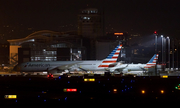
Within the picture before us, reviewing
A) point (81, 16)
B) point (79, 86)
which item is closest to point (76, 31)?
point (81, 16)

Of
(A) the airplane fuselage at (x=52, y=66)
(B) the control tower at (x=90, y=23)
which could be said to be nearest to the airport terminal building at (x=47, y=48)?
(B) the control tower at (x=90, y=23)

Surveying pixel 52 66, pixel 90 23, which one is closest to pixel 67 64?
pixel 52 66

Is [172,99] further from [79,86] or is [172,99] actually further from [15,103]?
[15,103]

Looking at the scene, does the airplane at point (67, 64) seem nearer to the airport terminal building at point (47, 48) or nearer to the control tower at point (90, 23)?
the airport terminal building at point (47, 48)

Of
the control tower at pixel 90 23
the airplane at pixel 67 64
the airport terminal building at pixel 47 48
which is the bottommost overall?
A: the airplane at pixel 67 64

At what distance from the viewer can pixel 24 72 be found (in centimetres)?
7950

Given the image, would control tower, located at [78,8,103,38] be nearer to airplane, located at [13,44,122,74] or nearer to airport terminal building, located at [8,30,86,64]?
airport terminal building, located at [8,30,86,64]

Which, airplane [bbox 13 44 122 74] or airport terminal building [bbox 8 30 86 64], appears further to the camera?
airport terminal building [bbox 8 30 86 64]

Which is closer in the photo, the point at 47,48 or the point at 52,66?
the point at 52,66

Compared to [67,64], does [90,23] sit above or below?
above

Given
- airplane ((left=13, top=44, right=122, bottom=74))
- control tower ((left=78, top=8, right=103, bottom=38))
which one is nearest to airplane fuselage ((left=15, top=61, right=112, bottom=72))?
airplane ((left=13, top=44, right=122, bottom=74))

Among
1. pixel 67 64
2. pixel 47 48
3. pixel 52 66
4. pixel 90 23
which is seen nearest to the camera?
pixel 67 64

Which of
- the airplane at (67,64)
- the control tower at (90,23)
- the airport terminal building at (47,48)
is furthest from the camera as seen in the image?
the control tower at (90,23)

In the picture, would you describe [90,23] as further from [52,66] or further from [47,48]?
[52,66]
